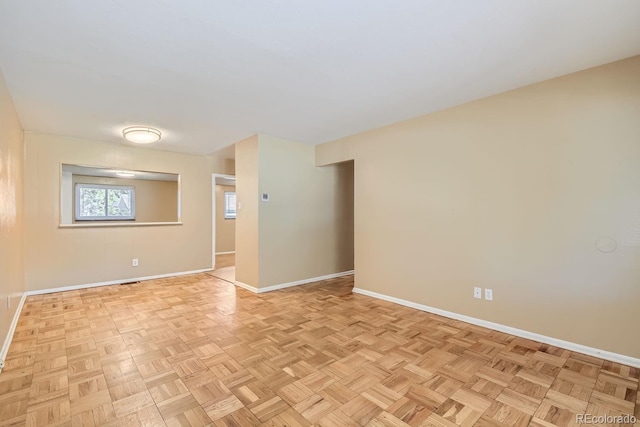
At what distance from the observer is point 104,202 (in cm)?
571

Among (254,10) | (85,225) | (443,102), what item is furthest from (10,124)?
(443,102)

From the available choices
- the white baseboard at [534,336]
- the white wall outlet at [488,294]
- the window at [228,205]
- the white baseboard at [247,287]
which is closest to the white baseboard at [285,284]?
the white baseboard at [247,287]

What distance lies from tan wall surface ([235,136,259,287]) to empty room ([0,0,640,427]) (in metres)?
0.04

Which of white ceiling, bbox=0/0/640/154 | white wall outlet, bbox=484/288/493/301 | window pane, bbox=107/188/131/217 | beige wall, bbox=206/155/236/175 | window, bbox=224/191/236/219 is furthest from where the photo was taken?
window, bbox=224/191/236/219

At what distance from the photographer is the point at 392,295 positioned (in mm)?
3574

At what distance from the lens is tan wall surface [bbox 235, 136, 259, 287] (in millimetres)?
4051

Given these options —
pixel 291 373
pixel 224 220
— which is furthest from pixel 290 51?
pixel 224 220

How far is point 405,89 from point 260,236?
2596mm

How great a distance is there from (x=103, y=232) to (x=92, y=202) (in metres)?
1.70

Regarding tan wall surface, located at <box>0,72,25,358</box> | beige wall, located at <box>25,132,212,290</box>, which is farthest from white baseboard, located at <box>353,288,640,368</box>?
beige wall, located at <box>25,132,212,290</box>

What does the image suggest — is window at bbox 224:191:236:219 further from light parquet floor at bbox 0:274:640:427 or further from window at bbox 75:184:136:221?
light parquet floor at bbox 0:274:640:427

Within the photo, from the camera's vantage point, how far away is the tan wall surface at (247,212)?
13.3 feet

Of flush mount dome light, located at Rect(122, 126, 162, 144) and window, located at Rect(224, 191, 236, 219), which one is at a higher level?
flush mount dome light, located at Rect(122, 126, 162, 144)

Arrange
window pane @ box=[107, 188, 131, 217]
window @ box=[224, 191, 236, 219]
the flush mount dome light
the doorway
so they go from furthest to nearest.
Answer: window @ box=[224, 191, 236, 219], the doorway, window pane @ box=[107, 188, 131, 217], the flush mount dome light
